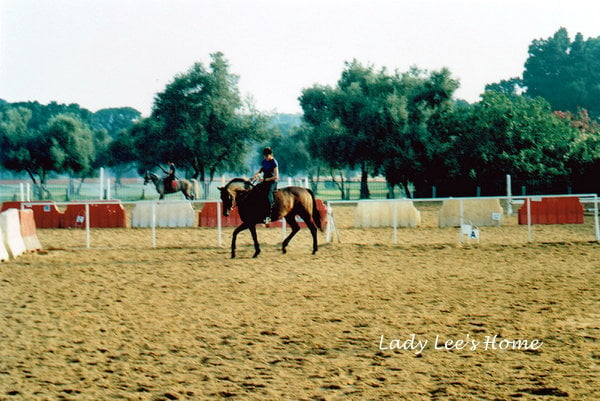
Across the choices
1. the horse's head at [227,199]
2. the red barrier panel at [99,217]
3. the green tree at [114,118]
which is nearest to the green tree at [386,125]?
the red barrier panel at [99,217]

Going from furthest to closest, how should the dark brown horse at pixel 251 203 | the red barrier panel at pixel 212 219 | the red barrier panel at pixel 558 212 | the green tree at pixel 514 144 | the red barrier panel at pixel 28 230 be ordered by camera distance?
Answer: the green tree at pixel 514 144 < the red barrier panel at pixel 212 219 < the red barrier panel at pixel 558 212 < the red barrier panel at pixel 28 230 < the dark brown horse at pixel 251 203

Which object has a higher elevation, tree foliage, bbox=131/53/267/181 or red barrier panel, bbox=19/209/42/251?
tree foliage, bbox=131/53/267/181

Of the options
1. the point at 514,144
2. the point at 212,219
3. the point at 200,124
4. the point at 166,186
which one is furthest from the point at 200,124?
the point at 212,219

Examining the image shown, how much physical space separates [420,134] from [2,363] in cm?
4108

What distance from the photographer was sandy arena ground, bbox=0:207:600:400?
5.20 m

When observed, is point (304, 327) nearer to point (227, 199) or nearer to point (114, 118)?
point (227, 199)

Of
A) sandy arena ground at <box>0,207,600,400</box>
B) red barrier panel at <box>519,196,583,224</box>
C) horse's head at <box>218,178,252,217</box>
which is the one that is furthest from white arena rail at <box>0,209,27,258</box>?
Answer: red barrier panel at <box>519,196,583,224</box>

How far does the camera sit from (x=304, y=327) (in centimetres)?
730

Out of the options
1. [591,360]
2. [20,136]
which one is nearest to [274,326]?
[591,360]

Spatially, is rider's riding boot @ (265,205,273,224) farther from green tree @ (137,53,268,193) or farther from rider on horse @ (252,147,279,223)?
green tree @ (137,53,268,193)

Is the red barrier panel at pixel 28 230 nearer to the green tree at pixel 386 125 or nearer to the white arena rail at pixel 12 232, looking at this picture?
the white arena rail at pixel 12 232

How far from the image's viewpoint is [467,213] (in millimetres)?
21719

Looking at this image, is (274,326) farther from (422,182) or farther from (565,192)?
(422,182)

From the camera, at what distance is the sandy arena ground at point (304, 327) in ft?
17.0
